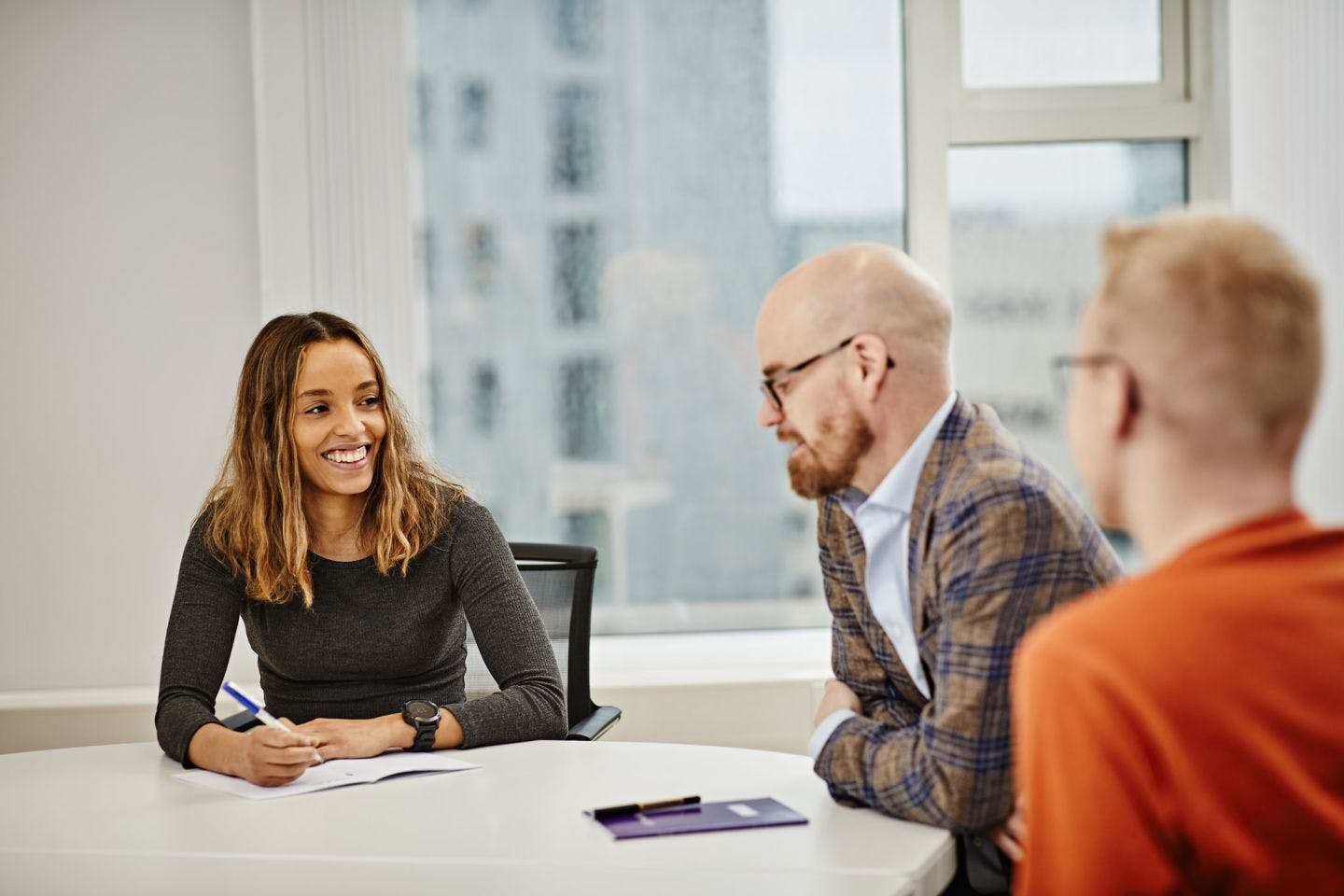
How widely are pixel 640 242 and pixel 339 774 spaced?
2242 millimetres

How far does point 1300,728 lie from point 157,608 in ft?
10.5

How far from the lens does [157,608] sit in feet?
11.3

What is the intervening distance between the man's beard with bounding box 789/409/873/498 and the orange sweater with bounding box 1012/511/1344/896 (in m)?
0.88

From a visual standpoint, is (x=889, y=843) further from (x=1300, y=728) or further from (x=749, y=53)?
(x=749, y=53)

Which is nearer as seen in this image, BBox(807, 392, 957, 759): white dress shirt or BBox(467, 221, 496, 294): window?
BBox(807, 392, 957, 759): white dress shirt

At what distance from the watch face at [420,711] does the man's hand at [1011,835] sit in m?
0.89

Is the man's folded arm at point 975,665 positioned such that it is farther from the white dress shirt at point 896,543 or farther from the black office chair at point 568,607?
the black office chair at point 568,607

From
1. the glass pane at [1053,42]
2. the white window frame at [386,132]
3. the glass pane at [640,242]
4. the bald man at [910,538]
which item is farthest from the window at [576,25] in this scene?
the bald man at [910,538]

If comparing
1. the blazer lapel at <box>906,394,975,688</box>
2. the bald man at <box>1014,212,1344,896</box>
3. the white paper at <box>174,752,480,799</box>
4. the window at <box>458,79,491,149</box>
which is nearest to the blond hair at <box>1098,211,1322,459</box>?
the bald man at <box>1014,212,1344,896</box>

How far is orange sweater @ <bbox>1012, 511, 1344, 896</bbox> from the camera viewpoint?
830mm

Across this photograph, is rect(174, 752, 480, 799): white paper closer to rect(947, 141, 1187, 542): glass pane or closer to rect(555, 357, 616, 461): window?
rect(555, 357, 616, 461): window

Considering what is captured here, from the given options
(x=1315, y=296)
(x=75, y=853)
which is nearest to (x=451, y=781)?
(x=75, y=853)

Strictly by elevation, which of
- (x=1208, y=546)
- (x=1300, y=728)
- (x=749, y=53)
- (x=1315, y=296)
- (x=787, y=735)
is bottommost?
(x=787, y=735)

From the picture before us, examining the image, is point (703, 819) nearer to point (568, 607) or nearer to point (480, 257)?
point (568, 607)
